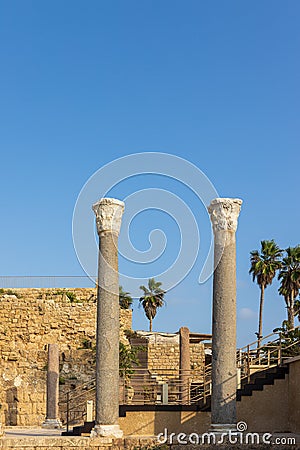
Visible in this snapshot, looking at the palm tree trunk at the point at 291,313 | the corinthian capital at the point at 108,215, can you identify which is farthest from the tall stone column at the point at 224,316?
the palm tree trunk at the point at 291,313

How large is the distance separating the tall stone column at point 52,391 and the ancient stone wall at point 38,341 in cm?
413

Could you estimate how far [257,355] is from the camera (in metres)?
20.9

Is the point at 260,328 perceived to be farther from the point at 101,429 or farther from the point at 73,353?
the point at 101,429

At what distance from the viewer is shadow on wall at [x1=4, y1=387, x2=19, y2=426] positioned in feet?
99.3

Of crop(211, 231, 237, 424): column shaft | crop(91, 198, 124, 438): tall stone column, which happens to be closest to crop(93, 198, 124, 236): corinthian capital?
crop(91, 198, 124, 438): tall stone column

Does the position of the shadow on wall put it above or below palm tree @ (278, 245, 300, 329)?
below

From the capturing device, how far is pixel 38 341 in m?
Answer: 36.2

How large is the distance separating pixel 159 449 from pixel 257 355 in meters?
5.35

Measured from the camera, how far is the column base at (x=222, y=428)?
16297mm

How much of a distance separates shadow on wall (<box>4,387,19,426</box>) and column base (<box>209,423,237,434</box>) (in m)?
15.7

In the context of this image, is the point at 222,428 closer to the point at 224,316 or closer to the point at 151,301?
the point at 224,316

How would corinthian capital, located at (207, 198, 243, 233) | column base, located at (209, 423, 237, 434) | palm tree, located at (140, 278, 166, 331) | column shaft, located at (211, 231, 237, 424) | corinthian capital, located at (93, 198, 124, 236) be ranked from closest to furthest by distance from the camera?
column base, located at (209, 423, 237, 434)
column shaft, located at (211, 231, 237, 424)
corinthian capital, located at (207, 198, 243, 233)
corinthian capital, located at (93, 198, 124, 236)
palm tree, located at (140, 278, 166, 331)

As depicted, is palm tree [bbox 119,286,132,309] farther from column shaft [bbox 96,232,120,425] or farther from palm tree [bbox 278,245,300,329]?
column shaft [bbox 96,232,120,425]

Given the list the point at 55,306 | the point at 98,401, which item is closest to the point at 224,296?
the point at 98,401
